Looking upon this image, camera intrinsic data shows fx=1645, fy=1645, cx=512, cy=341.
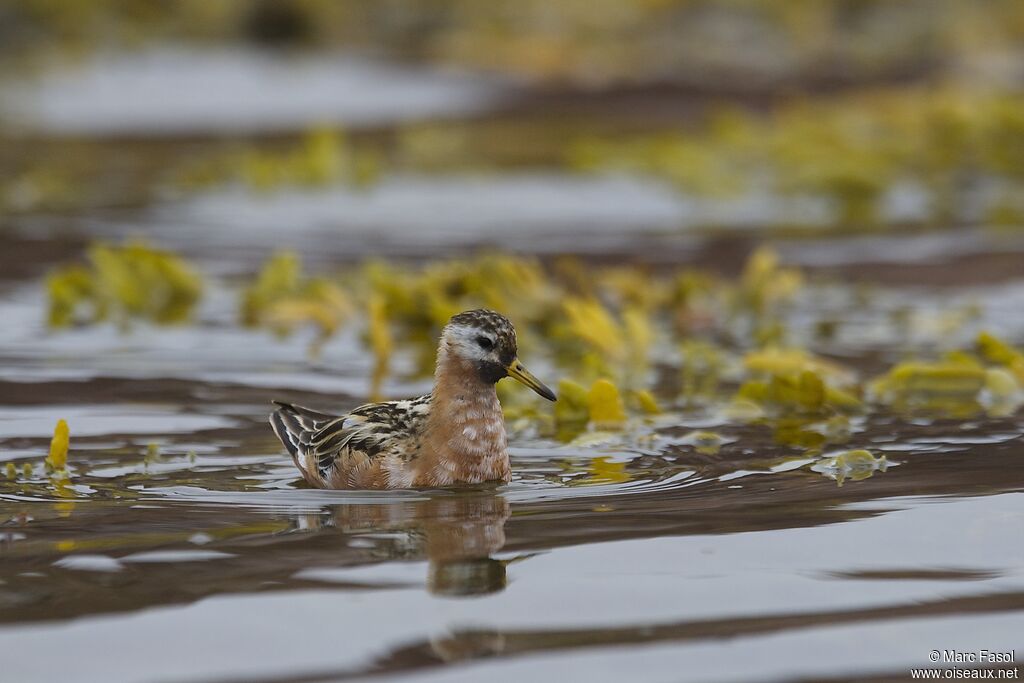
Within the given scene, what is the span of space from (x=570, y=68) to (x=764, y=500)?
67.1 feet

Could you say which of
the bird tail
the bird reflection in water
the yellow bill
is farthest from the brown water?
the yellow bill

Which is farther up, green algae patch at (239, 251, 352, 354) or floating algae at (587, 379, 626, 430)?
green algae patch at (239, 251, 352, 354)

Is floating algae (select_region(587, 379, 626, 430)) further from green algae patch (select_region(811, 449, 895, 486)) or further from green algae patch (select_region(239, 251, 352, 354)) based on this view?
green algae patch (select_region(239, 251, 352, 354))

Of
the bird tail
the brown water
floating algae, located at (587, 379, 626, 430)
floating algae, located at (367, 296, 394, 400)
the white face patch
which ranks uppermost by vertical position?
floating algae, located at (367, 296, 394, 400)

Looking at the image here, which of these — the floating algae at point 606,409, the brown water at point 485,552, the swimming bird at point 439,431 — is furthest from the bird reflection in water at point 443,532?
the floating algae at point 606,409

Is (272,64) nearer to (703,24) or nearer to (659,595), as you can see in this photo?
(703,24)

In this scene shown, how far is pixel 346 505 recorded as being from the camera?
603 centimetres

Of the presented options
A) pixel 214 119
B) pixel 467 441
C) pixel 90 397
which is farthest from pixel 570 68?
pixel 467 441

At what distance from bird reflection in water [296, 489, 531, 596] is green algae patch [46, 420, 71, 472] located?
1.20 meters

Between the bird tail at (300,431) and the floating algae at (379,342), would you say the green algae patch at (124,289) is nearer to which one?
the floating algae at (379,342)

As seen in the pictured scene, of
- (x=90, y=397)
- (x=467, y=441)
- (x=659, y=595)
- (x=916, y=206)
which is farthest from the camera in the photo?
(x=916, y=206)

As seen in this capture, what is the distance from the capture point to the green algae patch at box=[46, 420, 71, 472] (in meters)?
6.41

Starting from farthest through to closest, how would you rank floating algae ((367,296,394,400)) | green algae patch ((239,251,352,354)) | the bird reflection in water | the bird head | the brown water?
green algae patch ((239,251,352,354)) < floating algae ((367,296,394,400)) < the bird head < the bird reflection in water < the brown water

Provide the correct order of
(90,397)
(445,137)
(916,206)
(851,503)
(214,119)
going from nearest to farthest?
(851,503)
(90,397)
(916,206)
(445,137)
(214,119)
